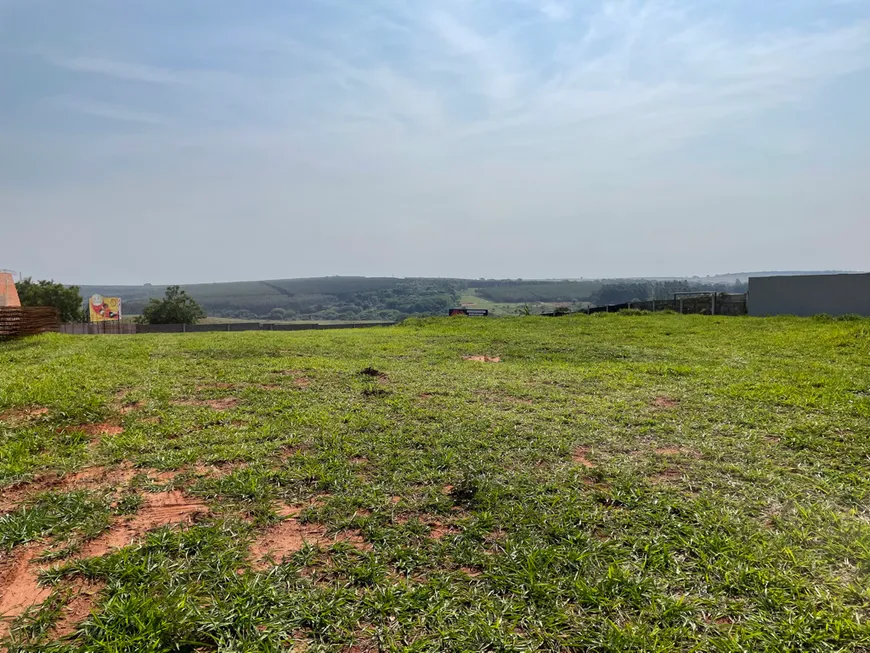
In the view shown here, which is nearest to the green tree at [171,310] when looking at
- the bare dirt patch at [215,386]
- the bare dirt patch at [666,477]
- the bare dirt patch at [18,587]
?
the bare dirt patch at [215,386]

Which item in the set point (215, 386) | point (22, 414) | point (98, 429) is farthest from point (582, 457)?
point (22, 414)

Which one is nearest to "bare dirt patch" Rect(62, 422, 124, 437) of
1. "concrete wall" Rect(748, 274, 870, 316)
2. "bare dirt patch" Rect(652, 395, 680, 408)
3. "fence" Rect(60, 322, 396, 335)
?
"bare dirt patch" Rect(652, 395, 680, 408)

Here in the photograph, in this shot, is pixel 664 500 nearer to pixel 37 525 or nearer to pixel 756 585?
pixel 756 585

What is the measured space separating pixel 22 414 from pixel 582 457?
4993 millimetres

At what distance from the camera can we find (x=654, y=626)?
1789 millimetres

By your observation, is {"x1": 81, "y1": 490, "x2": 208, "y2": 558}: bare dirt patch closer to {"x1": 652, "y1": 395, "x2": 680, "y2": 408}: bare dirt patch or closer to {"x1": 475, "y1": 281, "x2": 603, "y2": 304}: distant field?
{"x1": 652, "y1": 395, "x2": 680, "y2": 408}: bare dirt patch

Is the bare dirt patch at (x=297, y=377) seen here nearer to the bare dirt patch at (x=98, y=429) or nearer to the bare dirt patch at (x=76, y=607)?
the bare dirt patch at (x=98, y=429)

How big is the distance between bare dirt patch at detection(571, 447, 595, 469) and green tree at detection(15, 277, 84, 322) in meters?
50.9

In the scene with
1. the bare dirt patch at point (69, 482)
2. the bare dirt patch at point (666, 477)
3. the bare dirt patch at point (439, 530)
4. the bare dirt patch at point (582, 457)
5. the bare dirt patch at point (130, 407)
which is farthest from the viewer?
the bare dirt patch at point (130, 407)

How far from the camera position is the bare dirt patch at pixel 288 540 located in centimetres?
222

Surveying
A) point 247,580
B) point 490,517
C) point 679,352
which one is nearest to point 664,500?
point 490,517

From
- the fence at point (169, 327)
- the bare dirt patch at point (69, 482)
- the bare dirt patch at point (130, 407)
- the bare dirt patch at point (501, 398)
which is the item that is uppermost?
the bare dirt patch at point (130, 407)

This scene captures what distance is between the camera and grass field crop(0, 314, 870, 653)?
1.79m

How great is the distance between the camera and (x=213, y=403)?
5.09 meters
